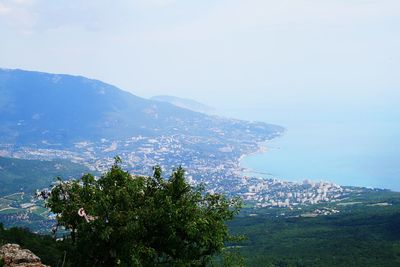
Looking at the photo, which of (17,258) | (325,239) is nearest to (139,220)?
(17,258)

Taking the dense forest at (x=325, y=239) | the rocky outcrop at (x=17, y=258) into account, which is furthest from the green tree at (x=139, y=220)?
the dense forest at (x=325, y=239)

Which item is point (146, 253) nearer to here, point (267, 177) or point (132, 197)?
point (132, 197)

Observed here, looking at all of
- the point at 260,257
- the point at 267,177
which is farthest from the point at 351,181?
the point at 260,257

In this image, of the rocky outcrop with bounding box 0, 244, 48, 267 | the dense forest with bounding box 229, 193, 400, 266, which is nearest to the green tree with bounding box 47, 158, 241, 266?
the rocky outcrop with bounding box 0, 244, 48, 267

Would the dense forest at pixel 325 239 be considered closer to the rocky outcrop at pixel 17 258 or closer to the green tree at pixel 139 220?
the green tree at pixel 139 220

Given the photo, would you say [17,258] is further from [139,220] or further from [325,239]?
[325,239]

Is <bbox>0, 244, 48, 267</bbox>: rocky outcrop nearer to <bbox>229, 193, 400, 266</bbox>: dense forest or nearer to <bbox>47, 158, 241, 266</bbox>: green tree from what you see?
<bbox>47, 158, 241, 266</bbox>: green tree
